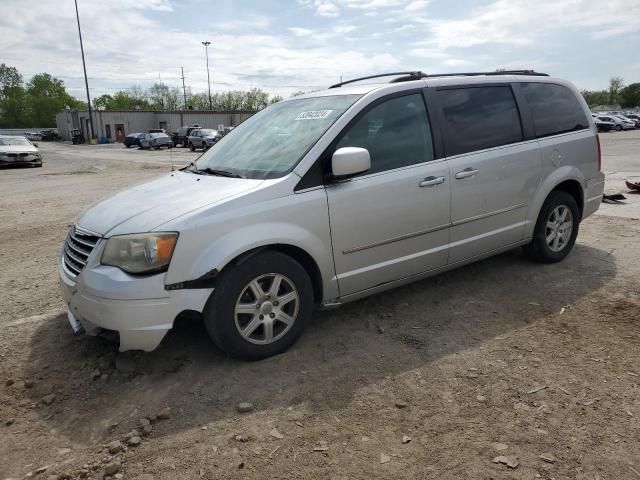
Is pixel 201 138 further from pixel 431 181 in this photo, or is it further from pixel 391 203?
pixel 391 203

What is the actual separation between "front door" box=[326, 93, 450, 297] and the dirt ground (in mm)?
480

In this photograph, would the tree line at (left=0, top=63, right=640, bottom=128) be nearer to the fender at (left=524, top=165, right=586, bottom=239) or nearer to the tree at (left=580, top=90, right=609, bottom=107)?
the tree at (left=580, top=90, right=609, bottom=107)

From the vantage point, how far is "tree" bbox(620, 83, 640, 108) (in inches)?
3777

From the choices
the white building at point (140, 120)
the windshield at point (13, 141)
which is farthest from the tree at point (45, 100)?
the windshield at point (13, 141)

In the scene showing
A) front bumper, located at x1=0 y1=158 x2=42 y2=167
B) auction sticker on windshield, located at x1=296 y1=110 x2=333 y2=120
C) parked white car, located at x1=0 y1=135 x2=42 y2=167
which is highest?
parked white car, located at x1=0 y1=135 x2=42 y2=167

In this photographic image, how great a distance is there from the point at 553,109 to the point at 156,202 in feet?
12.8

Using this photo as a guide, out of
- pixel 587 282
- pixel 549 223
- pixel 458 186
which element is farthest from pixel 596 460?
pixel 549 223

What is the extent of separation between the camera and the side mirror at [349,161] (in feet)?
10.9

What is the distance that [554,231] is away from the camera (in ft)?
16.5

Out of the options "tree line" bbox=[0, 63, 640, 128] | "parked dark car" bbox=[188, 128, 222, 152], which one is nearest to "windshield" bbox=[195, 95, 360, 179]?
"parked dark car" bbox=[188, 128, 222, 152]

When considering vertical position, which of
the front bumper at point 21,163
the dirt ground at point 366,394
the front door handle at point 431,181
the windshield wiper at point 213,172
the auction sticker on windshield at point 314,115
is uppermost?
the front bumper at point 21,163

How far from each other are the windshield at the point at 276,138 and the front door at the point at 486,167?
1000 millimetres

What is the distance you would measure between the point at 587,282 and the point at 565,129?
153cm

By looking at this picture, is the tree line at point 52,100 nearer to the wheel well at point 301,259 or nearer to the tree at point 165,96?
the tree at point 165,96
